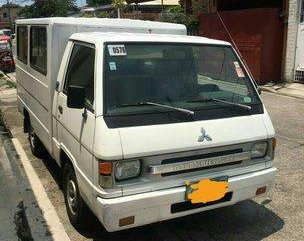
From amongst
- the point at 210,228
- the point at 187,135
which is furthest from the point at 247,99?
the point at 210,228

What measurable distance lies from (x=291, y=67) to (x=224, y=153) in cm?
985

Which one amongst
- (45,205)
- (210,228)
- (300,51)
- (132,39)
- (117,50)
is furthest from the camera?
(300,51)

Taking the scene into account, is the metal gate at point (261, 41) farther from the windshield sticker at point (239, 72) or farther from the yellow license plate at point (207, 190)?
the yellow license plate at point (207, 190)

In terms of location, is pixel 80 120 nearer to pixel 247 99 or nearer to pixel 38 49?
pixel 247 99

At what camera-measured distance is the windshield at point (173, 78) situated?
3.97m

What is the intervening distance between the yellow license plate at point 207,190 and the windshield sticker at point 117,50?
4.41 feet

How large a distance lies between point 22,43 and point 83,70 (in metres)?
3.66

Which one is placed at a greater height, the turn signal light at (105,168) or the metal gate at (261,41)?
the metal gate at (261,41)

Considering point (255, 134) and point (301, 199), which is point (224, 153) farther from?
point (301, 199)

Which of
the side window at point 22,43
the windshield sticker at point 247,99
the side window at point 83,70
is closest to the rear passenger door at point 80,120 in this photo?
the side window at point 83,70

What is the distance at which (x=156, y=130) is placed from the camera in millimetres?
3740

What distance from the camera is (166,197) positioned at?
370cm

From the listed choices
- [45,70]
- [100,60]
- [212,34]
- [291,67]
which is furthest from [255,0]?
[100,60]

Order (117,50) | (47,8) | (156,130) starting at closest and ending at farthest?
1. (156,130)
2. (117,50)
3. (47,8)
